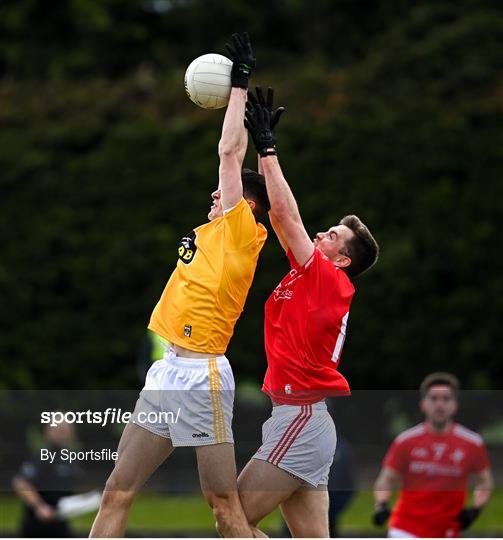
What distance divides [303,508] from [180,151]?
10.5m

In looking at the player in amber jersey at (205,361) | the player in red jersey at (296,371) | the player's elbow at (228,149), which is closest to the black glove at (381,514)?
the player in red jersey at (296,371)

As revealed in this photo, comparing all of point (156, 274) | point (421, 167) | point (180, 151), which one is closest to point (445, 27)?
point (421, 167)

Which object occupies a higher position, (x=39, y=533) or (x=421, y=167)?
(x=421, y=167)

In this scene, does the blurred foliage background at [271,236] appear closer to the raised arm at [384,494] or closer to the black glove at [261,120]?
the raised arm at [384,494]

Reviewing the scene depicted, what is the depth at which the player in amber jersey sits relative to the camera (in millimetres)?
7324

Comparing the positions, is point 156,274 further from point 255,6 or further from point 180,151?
point 255,6

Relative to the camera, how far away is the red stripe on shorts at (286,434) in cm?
744

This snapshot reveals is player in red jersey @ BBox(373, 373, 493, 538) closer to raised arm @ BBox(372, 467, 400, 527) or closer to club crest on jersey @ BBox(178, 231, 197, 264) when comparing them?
raised arm @ BBox(372, 467, 400, 527)

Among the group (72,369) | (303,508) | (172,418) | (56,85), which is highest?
(56,85)

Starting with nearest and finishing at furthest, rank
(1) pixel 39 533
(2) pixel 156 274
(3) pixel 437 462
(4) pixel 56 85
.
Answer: (3) pixel 437 462 < (1) pixel 39 533 < (2) pixel 156 274 < (4) pixel 56 85

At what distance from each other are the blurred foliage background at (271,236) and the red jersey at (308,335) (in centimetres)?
917

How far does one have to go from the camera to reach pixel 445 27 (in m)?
19.5

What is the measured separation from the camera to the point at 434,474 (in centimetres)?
1097

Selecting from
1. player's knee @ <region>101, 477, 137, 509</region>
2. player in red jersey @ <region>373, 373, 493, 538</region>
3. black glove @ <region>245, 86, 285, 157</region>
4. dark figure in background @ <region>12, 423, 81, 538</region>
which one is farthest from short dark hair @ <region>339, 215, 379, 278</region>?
dark figure in background @ <region>12, 423, 81, 538</region>
